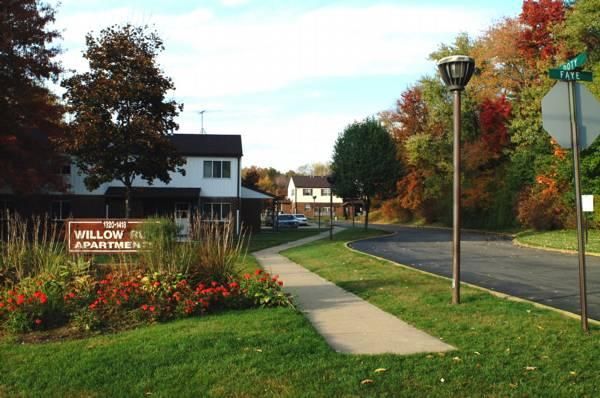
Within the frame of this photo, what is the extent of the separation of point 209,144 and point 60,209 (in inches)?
416

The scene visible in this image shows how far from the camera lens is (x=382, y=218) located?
247ft

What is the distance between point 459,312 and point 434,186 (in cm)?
4666

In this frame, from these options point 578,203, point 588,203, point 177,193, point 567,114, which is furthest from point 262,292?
point 177,193

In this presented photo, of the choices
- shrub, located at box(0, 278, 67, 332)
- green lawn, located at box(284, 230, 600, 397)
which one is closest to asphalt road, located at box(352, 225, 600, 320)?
green lawn, located at box(284, 230, 600, 397)

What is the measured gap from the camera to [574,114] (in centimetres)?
720

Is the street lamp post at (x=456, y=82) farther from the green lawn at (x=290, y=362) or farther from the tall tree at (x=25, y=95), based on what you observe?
the tall tree at (x=25, y=95)

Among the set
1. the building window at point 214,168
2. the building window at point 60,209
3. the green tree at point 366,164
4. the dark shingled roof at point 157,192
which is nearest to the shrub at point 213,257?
the dark shingled roof at point 157,192

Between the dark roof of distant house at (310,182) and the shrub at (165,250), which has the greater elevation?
the dark roof of distant house at (310,182)

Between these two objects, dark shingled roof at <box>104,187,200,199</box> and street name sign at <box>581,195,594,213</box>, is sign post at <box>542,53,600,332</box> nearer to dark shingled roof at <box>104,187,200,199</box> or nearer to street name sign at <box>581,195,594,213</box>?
street name sign at <box>581,195,594,213</box>

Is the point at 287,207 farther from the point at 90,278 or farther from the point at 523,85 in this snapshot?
the point at 90,278

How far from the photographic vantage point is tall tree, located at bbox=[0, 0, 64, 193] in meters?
26.3

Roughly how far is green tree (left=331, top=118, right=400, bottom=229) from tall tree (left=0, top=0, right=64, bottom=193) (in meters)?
20.8

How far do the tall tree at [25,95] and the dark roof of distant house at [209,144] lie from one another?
10.5m

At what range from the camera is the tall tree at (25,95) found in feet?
86.3
